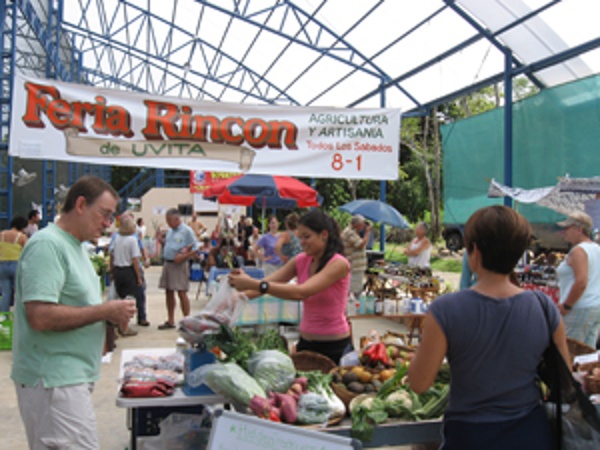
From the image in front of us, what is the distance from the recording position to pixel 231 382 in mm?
2578

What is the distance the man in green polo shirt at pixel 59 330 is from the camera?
219 cm

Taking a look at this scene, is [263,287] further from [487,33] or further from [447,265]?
[447,265]

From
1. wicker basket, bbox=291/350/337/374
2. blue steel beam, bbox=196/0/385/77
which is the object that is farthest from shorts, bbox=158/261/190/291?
blue steel beam, bbox=196/0/385/77

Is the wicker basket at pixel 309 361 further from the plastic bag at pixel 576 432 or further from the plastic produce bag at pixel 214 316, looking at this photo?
the plastic bag at pixel 576 432

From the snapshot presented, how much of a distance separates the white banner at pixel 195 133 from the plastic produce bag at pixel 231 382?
261 cm

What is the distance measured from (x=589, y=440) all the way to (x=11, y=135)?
4524 mm

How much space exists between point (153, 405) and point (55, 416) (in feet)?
1.94

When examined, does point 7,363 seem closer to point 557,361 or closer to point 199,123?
point 199,123

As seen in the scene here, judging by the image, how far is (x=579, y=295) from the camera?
4.38 metres

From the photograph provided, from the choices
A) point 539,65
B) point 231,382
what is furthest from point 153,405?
point 539,65

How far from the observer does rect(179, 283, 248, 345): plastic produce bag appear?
9.14 ft

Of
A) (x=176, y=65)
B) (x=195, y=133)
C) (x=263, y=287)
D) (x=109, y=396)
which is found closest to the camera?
(x=263, y=287)

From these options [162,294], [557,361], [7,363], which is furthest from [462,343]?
[162,294]

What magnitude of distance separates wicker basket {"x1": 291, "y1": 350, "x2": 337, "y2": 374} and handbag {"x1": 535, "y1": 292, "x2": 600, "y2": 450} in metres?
1.60
